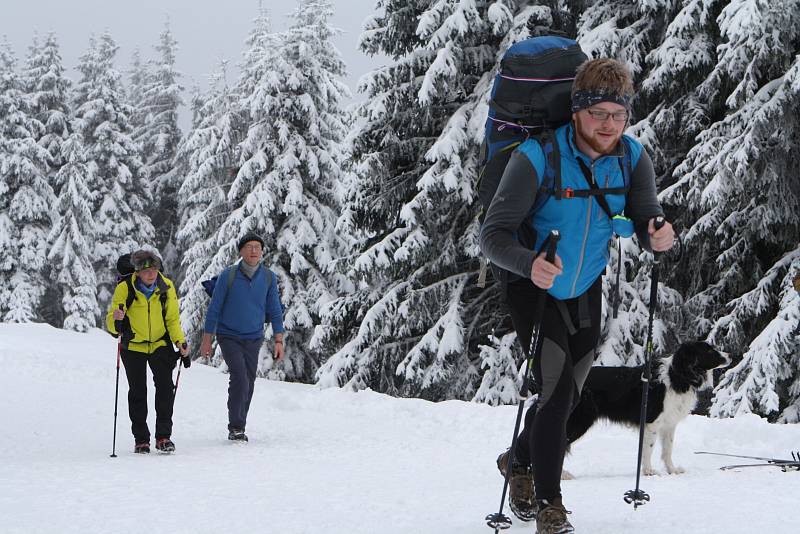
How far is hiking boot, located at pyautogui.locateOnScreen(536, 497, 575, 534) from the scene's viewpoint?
3518 mm

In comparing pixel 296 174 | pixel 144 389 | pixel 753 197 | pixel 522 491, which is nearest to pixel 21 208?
pixel 296 174

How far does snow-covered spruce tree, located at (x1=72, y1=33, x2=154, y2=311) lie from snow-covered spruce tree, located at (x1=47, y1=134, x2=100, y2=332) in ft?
3.23

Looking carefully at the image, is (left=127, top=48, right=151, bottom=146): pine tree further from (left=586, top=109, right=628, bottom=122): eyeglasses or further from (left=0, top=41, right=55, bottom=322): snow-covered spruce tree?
(left=586, top=109, right=628, bottom=122): eyeglasses

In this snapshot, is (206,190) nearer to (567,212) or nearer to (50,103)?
(50,103)

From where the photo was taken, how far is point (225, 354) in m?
9.41

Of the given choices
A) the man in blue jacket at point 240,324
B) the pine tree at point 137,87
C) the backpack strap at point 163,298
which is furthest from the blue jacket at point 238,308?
the pine tree at point 137,87

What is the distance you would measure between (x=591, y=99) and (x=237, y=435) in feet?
21.5

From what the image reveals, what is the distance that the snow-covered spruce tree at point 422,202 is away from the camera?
1381cm

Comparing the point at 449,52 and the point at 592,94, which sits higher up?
the point at 449,52

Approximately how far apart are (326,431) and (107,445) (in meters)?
2.45

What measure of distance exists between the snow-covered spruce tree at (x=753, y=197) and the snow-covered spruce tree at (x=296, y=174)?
1350cm

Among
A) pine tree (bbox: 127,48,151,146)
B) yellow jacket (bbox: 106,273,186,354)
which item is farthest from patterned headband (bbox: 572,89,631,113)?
pine tree (bbox: 127,48,151,146)

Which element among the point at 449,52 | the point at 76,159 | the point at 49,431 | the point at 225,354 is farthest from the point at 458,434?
the point at 76,159

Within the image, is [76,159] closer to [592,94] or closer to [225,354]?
[225,354]
